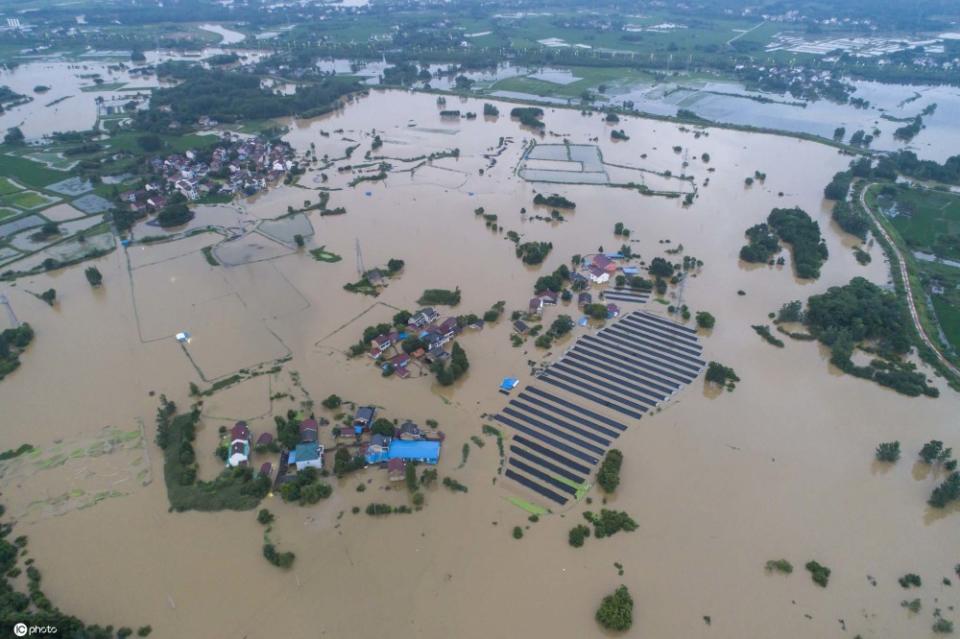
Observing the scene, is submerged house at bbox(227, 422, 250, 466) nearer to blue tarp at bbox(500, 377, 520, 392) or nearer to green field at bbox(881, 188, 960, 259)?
blue tarp at bbox(500, 377, 520, 392)

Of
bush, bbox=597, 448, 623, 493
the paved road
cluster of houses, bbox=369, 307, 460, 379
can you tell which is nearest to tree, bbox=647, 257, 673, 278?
the paved road

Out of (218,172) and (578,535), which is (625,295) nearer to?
(578,535)

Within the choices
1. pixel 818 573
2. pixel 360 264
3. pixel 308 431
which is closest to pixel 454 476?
pixel 308 431

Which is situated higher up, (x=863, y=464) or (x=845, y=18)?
(x=845, y=18)

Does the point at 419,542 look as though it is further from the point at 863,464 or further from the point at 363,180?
the point at 363,180

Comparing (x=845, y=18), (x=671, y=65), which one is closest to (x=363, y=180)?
(x=671, y=65)

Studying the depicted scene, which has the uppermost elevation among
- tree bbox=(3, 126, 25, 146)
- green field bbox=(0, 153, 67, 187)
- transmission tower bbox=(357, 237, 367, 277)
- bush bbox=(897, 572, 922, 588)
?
tree bbox=(3, 126, 25, 146)
